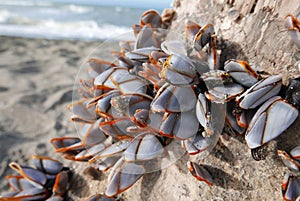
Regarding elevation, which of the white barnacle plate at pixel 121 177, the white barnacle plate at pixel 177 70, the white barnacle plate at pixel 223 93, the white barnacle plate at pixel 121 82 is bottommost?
the white barnacle plate at pixel 121 177

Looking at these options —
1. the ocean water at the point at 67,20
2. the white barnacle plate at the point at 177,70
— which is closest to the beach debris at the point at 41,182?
the white barnacle plate at the point at 177,70

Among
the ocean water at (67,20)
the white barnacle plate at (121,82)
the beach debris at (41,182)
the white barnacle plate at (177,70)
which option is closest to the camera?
the white barnacle plate at (177,70)

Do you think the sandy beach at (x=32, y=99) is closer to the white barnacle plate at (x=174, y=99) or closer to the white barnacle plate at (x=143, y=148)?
the white barnacle plate at (x=143, y=148)

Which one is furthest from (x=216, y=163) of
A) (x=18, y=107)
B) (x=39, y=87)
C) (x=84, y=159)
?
(x=39, y=87)

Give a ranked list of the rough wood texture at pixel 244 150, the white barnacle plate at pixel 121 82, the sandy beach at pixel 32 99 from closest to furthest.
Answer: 1. the rough wood texture at pixel 244 150
2. the white barnacle plate at pixel 121 82
3. the sandy beach at pixel 32 99

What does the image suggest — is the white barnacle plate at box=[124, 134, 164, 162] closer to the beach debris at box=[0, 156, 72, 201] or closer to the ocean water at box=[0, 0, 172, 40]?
the beach debris at box=[0, 156, 72, 201]

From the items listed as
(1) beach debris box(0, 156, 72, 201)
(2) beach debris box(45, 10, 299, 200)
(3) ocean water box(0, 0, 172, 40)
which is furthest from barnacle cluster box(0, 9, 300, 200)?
(3) ocean water box(0, 0, 172, 40)

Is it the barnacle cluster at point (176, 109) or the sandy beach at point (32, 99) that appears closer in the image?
the barnacle cluster at point (176, 109)

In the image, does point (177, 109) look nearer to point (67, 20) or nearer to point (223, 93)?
point (223, 93)
